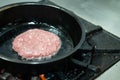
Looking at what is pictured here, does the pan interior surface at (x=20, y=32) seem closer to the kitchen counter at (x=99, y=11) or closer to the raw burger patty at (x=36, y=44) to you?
the raw burger patty at (x=36, y=44)

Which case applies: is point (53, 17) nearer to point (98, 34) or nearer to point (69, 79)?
point (98, 34)

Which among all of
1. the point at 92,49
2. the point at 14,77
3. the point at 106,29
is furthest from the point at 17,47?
the point at 106,29

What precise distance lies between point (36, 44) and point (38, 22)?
21 cm

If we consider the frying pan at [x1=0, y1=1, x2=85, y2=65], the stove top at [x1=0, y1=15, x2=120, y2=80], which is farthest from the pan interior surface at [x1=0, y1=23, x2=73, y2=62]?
the stove top at [x1=0, y1=15, x2=120, y2=80]

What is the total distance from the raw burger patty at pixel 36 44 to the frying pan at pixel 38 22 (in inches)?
1.4

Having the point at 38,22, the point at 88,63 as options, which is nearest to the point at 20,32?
the point at 38,22

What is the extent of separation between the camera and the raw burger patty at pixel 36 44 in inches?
42.2

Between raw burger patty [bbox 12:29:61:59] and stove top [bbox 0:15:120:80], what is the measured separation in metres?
0.16

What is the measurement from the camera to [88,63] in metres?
0.96

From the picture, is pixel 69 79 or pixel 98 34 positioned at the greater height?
pixel 98 34

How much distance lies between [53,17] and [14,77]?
0.46 metres

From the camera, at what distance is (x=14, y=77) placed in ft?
2.98

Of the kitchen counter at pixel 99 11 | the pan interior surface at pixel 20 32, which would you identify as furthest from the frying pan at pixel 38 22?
the kitchen counter at pixel 99 11

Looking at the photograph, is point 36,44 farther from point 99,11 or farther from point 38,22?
point 99,11
